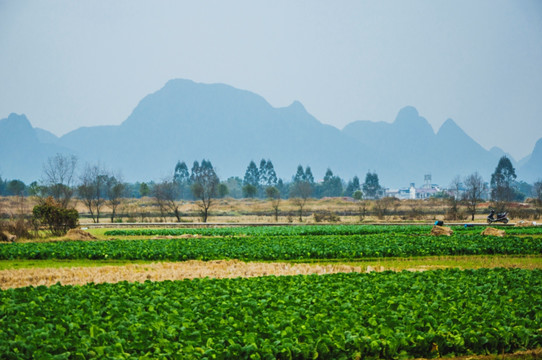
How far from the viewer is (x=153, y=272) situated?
22562mm

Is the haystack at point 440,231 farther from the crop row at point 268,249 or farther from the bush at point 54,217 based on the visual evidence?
the bush at point 54,217

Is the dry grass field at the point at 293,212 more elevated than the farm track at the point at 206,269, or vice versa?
the dry grass field at the point at 293,212

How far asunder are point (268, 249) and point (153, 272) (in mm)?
8334

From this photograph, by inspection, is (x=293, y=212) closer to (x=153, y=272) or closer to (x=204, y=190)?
(x=204, y=190)

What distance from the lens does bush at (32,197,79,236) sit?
143 feet

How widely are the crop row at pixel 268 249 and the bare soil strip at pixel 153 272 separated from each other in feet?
8.57

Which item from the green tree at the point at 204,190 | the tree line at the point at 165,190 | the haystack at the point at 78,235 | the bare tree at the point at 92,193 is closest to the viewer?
the haystack at the point at 78,235

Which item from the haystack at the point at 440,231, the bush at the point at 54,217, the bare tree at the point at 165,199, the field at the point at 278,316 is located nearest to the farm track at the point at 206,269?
the field at the point at 278,316

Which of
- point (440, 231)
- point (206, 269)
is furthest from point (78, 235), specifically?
point (440, 231)

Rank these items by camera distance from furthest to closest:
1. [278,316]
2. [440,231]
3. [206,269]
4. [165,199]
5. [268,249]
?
1. [165,199]
2. [440,231]
3. [268,249]
4. [206,269]
5. [278,316]

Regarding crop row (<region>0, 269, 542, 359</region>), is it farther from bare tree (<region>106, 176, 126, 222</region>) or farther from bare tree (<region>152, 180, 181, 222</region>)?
bare tree (<region>106, 176, 126, 222</region>)

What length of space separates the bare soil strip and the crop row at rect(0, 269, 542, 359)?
5.43 meters

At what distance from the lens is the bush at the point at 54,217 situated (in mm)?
43719

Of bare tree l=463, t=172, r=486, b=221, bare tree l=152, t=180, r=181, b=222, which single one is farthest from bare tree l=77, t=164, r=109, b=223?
bare tree l=463, t=172, r=486, b=221
